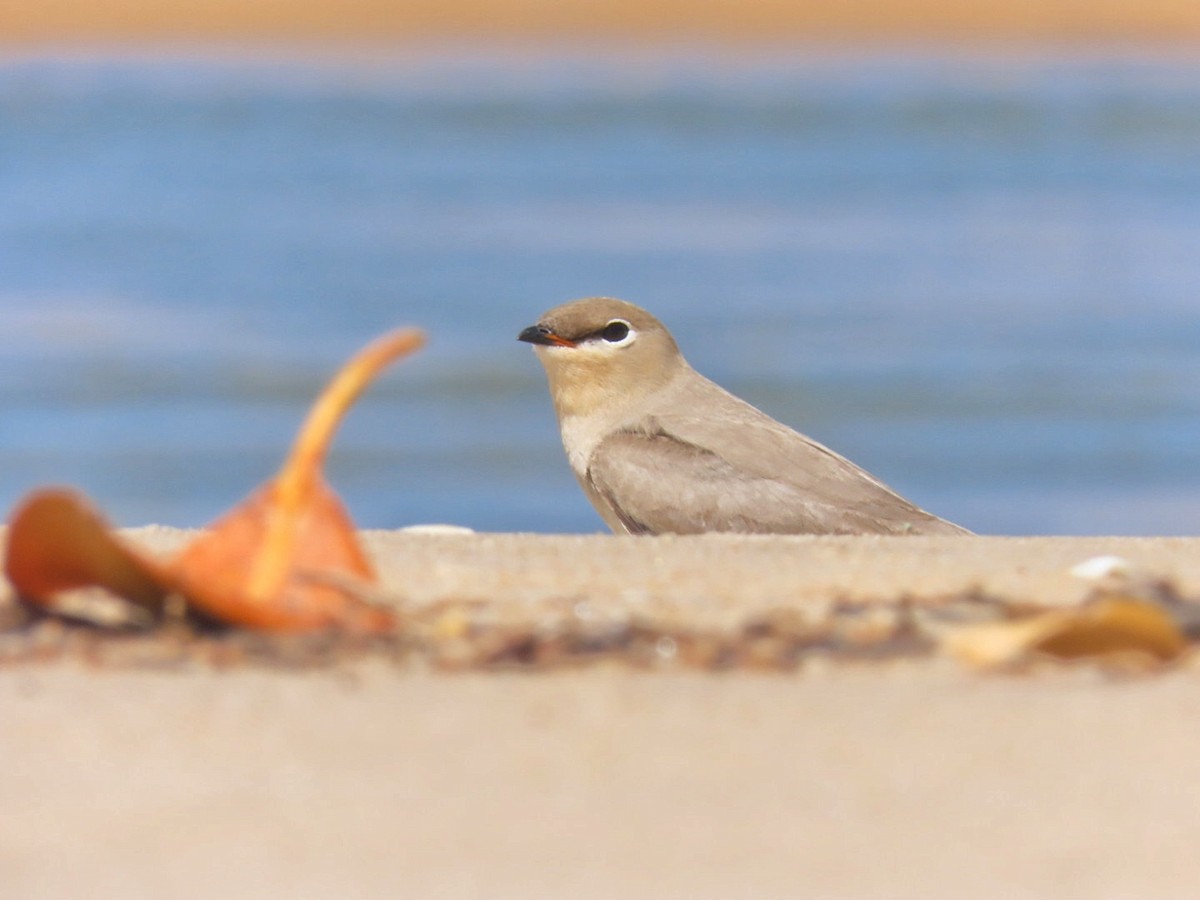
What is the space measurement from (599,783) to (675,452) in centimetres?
425

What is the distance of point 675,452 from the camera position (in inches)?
287

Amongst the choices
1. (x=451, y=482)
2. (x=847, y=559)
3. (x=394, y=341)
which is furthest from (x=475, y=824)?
(x=451, y=482)

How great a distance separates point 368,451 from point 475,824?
1466 cm

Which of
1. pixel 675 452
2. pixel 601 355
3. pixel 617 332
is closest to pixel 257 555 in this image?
pixel 675 452

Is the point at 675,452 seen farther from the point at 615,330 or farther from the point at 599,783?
the point at 599,783

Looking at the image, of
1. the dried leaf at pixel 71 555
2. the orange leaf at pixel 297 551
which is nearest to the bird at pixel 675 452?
the orange leaf at pixel 297 551

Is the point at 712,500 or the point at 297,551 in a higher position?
the point at 297,551

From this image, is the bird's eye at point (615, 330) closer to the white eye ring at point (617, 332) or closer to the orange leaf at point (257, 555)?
the white eye ring at point (617, 332)

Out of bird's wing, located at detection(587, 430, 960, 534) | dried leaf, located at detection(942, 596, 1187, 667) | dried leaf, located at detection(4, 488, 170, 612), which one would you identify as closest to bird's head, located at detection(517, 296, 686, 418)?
bird's wing, located at detection(587, 430, 960, 534)

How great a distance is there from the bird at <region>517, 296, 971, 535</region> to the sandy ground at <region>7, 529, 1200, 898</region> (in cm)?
337

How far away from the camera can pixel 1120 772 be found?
313cm

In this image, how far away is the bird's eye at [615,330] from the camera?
8086 millimetres

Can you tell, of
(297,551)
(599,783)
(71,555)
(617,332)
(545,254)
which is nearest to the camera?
(599,783)

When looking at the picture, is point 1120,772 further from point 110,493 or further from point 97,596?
point 110,493
